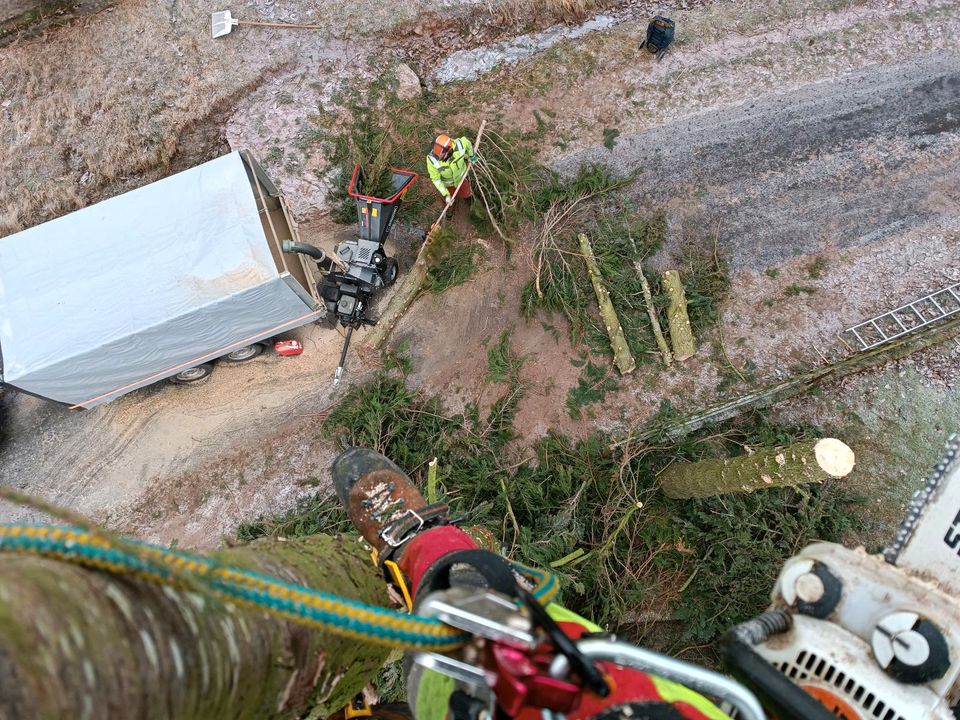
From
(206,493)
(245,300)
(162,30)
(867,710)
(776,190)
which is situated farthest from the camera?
(162,30)

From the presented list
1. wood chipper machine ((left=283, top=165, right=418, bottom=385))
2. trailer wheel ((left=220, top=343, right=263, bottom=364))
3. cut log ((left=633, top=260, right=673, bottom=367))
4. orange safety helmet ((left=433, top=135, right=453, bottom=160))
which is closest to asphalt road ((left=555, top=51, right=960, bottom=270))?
cut log ((left=633, top=260, right=673, bottom=367))

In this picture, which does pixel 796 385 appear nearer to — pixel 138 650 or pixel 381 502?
pixel 381 502

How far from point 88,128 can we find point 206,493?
219 inches

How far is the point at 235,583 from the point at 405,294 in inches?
246

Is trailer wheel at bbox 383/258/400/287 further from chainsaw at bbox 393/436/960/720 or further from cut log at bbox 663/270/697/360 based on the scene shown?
chainsaw at bbox 393/436/960/720

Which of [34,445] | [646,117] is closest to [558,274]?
[646,117]

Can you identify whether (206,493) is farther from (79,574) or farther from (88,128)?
(79,574)

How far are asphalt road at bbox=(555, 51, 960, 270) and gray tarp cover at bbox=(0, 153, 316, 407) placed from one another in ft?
14.9

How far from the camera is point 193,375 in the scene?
25.5 ft

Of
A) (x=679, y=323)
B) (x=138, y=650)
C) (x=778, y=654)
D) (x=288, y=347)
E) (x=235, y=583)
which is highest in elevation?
(x=138, y=650)

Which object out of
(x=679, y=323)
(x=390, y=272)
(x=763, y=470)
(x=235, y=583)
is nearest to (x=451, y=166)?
(x=390, y=272)

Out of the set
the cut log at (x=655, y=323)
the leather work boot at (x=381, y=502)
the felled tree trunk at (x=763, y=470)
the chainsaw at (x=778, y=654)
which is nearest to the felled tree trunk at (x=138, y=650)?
the chainsaw at (x=778, y=654)

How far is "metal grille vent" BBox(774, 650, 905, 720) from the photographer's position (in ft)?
11.0

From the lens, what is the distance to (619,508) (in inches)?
278
